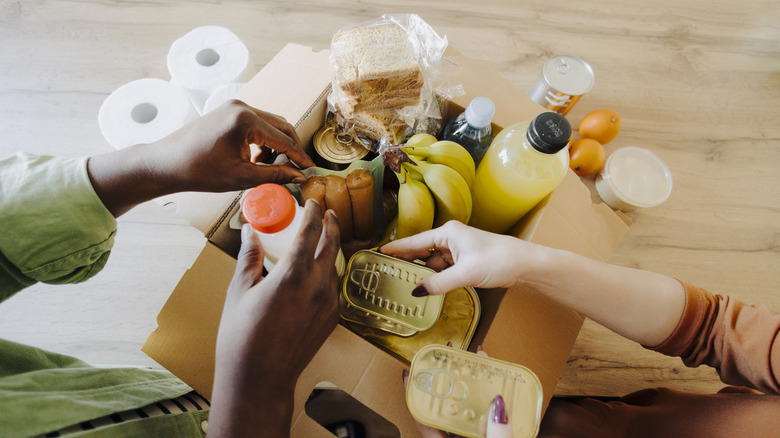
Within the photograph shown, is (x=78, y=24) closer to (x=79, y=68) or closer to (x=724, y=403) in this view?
(x=79, y=68)

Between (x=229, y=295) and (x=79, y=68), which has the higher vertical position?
(x=229, y=295)

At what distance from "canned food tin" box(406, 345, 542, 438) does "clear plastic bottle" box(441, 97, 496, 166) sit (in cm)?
40

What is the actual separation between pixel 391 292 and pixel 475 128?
338 mm

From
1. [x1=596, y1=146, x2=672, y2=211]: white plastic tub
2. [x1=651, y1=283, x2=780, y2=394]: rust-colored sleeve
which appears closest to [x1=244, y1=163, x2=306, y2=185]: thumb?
[x1=651, y1=283, x2=780, y2=394]: rust-colored sleeve

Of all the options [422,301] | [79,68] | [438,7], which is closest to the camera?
[422,301]

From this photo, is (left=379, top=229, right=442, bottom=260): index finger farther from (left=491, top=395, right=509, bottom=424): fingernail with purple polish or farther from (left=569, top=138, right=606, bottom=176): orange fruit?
(left=569, top=138, right=606, bottom=176): orange fruit

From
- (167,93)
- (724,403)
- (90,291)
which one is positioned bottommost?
(90,291)

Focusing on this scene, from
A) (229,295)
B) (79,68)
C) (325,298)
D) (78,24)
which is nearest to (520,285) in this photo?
(325,298)

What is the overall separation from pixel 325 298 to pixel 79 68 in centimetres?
134

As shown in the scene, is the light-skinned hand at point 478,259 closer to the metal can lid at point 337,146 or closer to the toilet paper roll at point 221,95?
the metal can lid at point 337,146

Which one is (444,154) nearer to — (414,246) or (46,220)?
(414,246)

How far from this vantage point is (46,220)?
542mm

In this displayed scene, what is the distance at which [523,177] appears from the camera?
65 cm

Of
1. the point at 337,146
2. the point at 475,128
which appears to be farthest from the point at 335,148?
the point at 475,128
